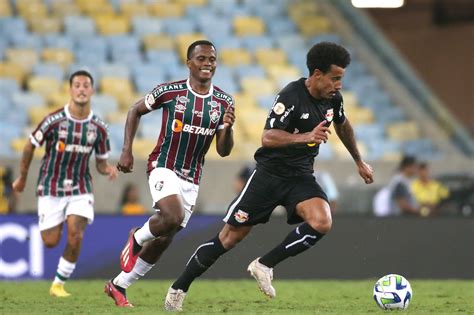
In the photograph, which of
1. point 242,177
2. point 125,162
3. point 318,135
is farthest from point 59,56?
point 318,135

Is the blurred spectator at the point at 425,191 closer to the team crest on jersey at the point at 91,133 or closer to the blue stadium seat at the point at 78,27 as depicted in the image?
the team crest on jersey at the point at 91,133

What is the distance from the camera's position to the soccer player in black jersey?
9.34 metres

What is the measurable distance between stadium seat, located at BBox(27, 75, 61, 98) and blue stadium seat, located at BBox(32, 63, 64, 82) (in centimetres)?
10

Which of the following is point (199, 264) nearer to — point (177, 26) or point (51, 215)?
point (51, 215)

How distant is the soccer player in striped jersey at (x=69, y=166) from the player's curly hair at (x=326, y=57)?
10.5ft

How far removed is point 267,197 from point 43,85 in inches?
436

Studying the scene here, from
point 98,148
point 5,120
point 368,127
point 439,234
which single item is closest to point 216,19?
point 368,127

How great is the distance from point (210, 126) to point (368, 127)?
39.4ft

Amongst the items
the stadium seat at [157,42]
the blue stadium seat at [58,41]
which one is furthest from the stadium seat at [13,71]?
the stadium seat at [157,42]

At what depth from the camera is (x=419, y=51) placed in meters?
26.9

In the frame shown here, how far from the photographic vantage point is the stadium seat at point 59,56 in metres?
20.7

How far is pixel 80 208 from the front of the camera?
11.9 metres

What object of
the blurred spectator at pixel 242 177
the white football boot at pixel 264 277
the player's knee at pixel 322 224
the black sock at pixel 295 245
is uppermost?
the blurred spectator at pixel 242 177

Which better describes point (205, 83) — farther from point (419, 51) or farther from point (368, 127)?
point (419, 51)
